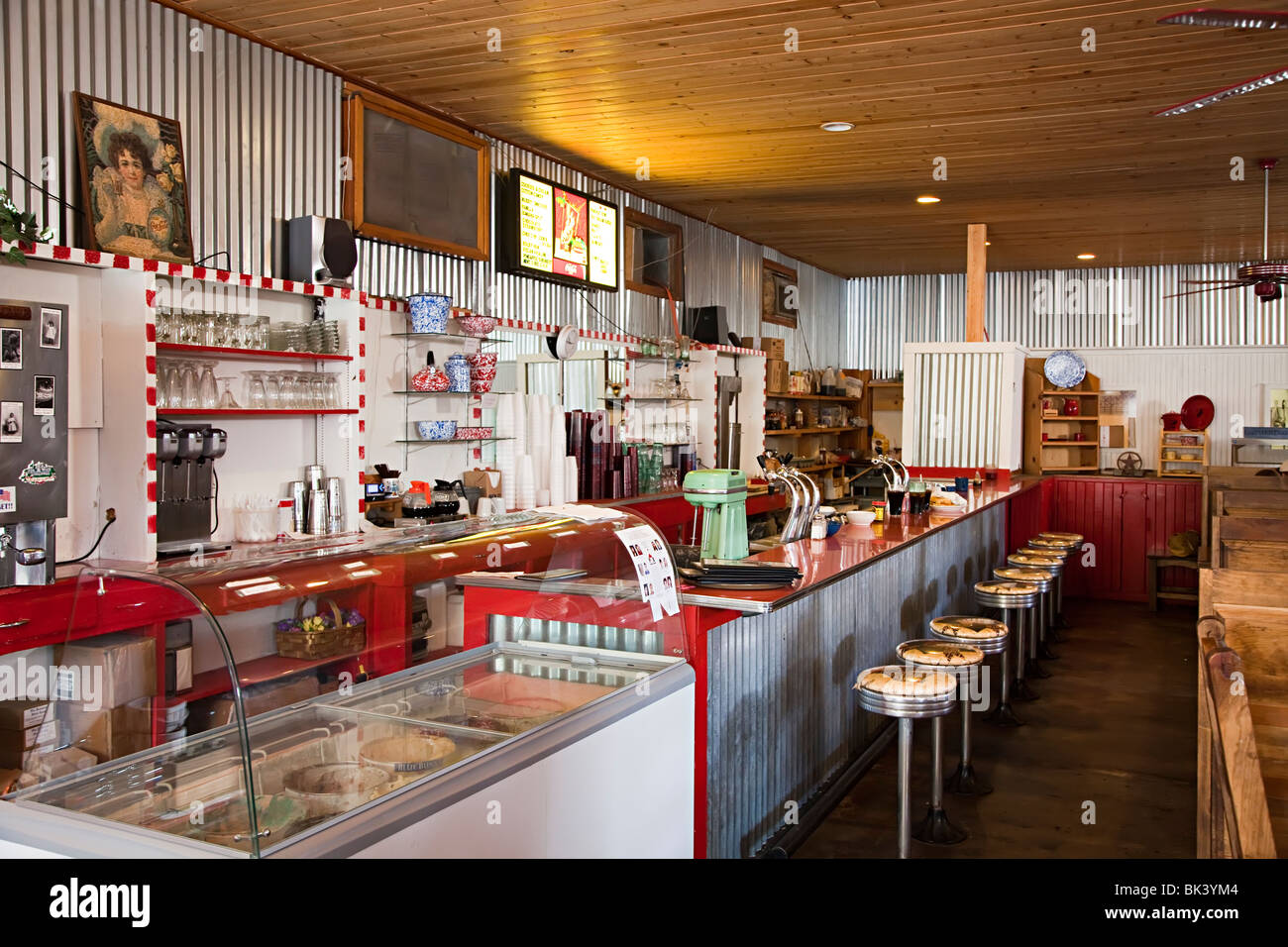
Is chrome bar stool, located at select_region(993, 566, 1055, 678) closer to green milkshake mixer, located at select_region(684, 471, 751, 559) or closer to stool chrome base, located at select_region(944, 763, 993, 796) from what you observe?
stool chrome base, located at select_region(944, 763, 993, 796)

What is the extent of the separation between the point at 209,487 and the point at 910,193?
20.7ft

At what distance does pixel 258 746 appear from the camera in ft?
7.74

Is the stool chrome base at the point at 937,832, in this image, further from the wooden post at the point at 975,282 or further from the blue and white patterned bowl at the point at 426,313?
the wooden post at the point at 975,282

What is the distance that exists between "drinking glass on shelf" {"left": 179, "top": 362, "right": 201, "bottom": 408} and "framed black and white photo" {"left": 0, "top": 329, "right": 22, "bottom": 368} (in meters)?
0.86

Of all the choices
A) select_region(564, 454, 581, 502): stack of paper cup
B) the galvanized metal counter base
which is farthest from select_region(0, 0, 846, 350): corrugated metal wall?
the galvanized metal counter base

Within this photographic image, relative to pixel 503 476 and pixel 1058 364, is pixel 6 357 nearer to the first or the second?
pixel 503 476

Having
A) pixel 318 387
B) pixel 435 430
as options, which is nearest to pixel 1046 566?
pixel 435 430

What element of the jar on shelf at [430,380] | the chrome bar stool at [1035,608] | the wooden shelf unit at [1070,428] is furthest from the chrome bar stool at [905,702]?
the wooden shelf unit at [1070,428]

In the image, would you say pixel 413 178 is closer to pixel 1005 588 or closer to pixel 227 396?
pixel 227 396

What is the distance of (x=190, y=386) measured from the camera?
4.62 metres

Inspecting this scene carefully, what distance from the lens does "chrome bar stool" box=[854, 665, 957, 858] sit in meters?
3.54

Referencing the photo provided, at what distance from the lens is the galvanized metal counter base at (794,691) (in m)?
3.54

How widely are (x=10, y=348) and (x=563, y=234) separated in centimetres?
436
